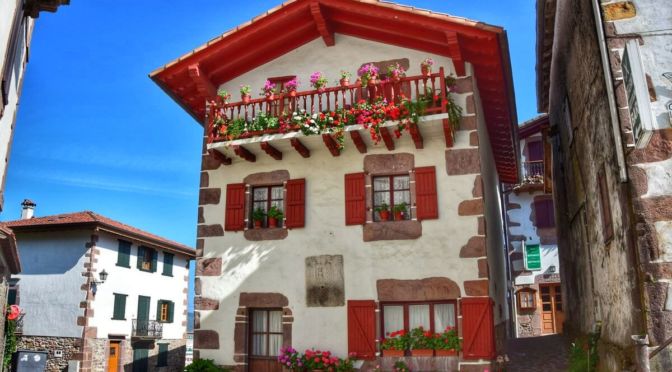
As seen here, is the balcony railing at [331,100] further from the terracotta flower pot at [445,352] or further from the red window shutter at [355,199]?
the terracotta flower pot at [445,352]

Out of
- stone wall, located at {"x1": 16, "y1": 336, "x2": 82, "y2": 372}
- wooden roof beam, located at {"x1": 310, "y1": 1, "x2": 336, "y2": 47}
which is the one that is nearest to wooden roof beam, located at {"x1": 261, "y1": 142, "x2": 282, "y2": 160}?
wooden roof beam, located at {"x1": 310, "y1": 1, "x2": 336, "y2": 47}

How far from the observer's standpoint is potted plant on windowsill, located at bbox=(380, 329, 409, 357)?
37.4 ft

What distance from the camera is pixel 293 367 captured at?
38.5ft

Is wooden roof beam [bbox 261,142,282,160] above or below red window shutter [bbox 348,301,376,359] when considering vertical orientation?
above

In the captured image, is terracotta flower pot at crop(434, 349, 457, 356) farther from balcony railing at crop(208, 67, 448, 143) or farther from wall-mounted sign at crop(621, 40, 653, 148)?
wall-mounted sign at crop(621, 40, 653, 148)

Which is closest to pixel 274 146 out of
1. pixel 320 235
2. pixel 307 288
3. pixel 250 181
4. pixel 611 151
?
pixel 250 181

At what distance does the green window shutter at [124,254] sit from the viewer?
2581 cm

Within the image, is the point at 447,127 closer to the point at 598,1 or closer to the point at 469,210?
the point at 469,210

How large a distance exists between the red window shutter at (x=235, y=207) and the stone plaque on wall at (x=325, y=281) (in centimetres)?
184

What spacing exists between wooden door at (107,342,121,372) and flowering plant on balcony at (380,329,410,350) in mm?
16640

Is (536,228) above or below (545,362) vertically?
above

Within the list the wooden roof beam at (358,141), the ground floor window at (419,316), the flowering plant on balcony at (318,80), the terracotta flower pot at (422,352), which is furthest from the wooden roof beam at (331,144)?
the terracotta flower pot at (422,352)

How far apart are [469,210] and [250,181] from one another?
15.6 feet

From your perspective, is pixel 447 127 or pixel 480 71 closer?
pixel 447 127
